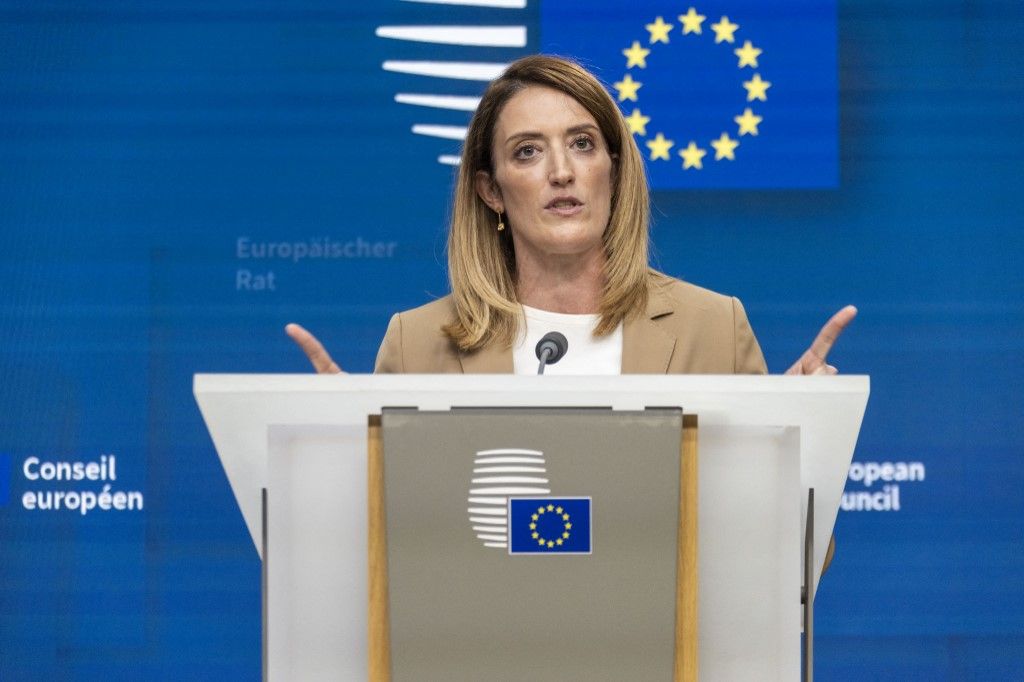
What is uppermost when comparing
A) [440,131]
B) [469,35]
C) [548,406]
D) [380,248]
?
[469,35]

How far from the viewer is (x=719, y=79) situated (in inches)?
140

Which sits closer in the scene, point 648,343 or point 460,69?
point 648,343

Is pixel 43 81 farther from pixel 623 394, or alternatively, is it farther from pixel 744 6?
pixel 623 394

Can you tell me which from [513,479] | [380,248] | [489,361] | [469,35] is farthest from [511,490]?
[469,35]

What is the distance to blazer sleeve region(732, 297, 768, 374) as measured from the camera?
Answer: 2.24 m

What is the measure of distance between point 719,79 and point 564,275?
147cm

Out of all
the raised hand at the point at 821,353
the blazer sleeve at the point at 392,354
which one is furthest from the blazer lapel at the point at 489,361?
the raised hand at the point at 821,353

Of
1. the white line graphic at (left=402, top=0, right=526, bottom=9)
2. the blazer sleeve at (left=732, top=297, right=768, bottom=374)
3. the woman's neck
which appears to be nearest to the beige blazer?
the blazer sleeve at (left=732, top=297, right=768, bottom=374)

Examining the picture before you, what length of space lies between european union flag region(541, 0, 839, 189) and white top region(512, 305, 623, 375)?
4.46 ft

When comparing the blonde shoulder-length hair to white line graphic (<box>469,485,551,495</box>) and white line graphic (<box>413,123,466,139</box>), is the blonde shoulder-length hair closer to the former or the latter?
white line graphic (<box>469,485,551,495</box>)

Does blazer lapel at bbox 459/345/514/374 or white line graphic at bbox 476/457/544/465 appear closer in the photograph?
white line graphic at bbox 476/457/544/465

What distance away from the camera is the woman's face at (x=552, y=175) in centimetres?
224

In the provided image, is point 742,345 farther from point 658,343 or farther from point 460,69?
point 460,69

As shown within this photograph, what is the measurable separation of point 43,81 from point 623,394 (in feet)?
9.49
